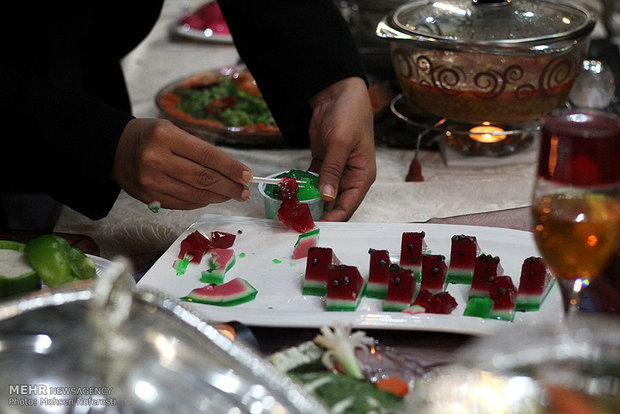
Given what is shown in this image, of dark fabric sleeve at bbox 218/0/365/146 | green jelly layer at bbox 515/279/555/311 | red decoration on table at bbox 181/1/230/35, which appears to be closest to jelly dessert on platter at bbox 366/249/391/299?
green jelly layer at bbox 515/279/555/311

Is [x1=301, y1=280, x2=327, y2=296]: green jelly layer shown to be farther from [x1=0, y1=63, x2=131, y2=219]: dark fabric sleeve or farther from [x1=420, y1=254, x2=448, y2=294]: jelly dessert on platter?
[x1=0, y1=63, x2=131, y2=219]: dark fabric sleeve

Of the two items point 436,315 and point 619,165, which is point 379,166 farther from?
point 619,165

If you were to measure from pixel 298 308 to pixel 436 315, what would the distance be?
0.24 metres

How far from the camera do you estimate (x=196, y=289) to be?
1.31 metres

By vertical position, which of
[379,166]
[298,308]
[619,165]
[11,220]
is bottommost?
[11,220]

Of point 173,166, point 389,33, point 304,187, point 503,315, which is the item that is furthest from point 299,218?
point 389,33

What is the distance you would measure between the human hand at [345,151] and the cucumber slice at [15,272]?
0.64 m

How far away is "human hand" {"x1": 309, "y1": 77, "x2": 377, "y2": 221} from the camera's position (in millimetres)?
1669

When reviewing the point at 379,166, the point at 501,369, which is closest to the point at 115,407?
the point at 501,369

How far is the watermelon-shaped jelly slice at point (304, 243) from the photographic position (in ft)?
4.76

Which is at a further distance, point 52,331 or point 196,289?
point 196,289

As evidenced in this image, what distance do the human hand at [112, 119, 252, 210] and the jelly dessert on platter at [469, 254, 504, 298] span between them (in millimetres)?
510

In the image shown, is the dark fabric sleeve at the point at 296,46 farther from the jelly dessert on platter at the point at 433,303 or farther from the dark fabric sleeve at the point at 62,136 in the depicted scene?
the jelly dessert on platter at the point at 433,303

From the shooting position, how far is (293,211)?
1.54 metres
